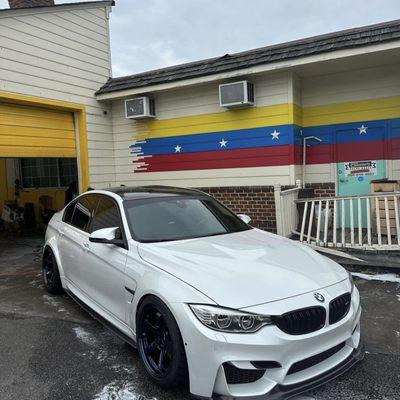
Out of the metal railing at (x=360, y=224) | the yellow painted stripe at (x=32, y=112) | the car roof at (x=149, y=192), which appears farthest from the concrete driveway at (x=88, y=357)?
the yellow painted stripe at (x=32, y=112)

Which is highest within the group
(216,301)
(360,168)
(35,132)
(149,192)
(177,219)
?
(35,132)

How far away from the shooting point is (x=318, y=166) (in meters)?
8.47

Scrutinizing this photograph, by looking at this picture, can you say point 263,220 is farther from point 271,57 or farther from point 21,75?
point 21,75

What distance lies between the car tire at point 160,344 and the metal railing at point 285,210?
4214mm

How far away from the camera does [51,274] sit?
5.65 m

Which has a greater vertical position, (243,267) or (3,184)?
(3,184)

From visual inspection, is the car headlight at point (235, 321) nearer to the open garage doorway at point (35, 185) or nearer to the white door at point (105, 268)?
the white door at point (105, 268)

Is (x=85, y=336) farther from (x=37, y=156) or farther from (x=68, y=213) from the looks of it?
(x=37, y=156)

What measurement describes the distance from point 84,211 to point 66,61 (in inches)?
210

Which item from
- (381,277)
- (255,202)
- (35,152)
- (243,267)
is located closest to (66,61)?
(35,152)

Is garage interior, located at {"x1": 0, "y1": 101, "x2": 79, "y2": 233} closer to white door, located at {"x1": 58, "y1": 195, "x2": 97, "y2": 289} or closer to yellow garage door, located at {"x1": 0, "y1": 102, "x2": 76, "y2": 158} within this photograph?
yellow garage door, located at {"x1": 0, "y1": 102, "x2": 76, "y2": 158}

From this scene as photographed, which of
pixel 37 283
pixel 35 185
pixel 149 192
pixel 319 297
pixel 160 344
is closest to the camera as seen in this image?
pixel 319 297

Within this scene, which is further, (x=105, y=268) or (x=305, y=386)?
(x=105, y=268)

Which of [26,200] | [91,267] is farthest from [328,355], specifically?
[26,200]
